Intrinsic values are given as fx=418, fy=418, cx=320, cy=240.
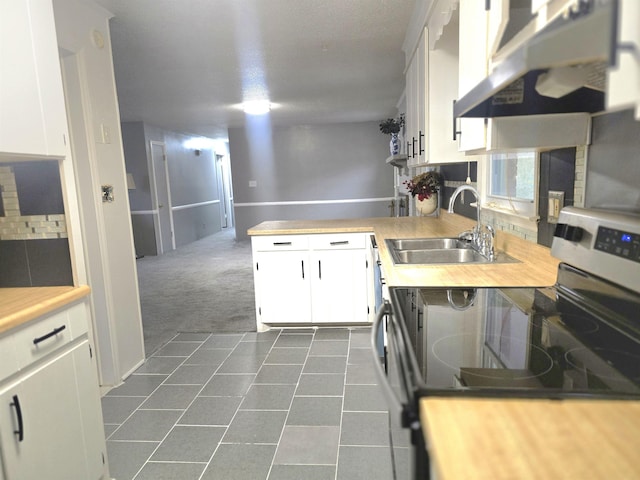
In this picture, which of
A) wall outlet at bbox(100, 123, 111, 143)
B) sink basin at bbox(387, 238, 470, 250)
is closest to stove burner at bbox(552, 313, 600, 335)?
sink basin at bbox(387, 238, 470, 250)

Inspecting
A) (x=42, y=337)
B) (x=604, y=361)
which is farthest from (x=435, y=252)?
(x=42, y=337)

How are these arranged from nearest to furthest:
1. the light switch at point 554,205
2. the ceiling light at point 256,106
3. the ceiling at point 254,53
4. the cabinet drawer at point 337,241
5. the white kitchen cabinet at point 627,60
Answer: the white kitchen cabinet at point 627,60, the light switch at point 554,205, the ceiling at point 254,53, the cabinet drawer at point 337,241, the ceiling light at point 256,106

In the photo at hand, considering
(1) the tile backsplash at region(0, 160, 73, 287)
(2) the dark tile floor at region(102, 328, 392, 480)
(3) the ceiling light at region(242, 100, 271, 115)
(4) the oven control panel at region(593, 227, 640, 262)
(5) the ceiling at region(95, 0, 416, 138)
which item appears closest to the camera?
(4) the oven control panel at region(593, 227, 640, 262)

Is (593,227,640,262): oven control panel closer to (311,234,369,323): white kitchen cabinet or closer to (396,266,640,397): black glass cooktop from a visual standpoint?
(396,266,640,397): black glass cooktop

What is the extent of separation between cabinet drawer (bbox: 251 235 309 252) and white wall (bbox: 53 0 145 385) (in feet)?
3.21

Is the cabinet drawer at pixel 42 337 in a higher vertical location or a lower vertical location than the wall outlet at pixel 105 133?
lower

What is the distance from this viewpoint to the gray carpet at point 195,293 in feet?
12.0

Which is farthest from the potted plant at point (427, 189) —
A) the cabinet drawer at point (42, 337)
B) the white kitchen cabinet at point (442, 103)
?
the cabinet drawer at point (42, 337)

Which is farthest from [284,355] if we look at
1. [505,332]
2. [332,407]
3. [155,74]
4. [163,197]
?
[163,197]

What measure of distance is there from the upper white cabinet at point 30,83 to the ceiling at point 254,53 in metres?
1.12

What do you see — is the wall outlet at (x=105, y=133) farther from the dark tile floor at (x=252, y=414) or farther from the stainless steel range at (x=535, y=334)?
the stainless steel range at (x=535, y=334)

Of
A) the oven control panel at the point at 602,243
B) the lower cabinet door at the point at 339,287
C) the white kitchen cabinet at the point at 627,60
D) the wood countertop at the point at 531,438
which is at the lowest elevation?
the lower cabinet door at the point at 339,287

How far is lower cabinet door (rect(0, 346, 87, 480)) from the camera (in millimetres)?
1250

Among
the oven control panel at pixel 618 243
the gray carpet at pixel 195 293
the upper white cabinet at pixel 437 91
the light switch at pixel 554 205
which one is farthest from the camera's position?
the gray carpet at pixel 195 293
